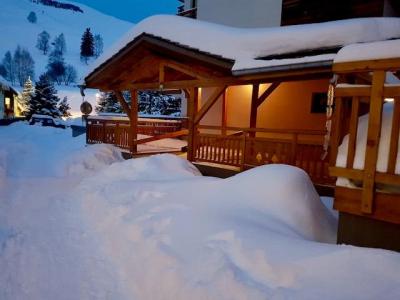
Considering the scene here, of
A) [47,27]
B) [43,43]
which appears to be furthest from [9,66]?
[47,27]

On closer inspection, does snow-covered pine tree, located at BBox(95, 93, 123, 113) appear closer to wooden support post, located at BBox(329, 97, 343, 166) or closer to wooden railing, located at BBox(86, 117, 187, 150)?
wooden railing, located at BBox(86, 117, 187, 150)

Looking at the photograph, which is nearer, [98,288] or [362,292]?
[362,292]

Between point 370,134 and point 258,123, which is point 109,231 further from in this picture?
point 258,123

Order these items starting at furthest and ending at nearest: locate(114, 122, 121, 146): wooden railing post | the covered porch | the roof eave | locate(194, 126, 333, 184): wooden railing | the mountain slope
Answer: the mountain slope, locate(114, 122, 121, 146): wooden railing post, the covered porch, locate(194, 126, 333, 184): wooden railing, the roof eave

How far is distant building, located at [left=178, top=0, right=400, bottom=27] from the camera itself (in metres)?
8.84

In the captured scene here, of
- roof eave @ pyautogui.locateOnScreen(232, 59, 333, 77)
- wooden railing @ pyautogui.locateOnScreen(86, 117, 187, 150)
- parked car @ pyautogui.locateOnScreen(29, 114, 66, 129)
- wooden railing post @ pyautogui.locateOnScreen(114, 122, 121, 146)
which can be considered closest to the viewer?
roof eave @ pyautogui.locateOnScreen(232, 59, 333, 77)

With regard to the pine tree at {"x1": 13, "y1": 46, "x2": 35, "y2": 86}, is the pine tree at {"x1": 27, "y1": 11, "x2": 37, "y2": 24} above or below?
above

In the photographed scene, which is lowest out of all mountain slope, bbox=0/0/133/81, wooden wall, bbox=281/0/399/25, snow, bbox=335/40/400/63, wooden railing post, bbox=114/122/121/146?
wooden railing post, bbox=114/122/121/146

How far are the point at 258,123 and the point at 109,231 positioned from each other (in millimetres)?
8285

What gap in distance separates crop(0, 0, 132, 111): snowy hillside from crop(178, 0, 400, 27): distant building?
54.8 m

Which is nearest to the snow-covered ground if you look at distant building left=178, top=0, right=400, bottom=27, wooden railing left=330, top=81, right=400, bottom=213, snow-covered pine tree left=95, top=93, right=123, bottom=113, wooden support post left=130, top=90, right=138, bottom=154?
wooden railing left=330, top=81, right=400, bottom=213

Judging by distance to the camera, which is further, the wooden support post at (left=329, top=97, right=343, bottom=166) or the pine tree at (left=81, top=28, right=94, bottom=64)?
the pine tree at (left=81, top=28, right=94, bottom=64)

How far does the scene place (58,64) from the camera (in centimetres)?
9381

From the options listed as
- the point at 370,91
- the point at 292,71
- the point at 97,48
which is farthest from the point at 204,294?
the point at 97,48
